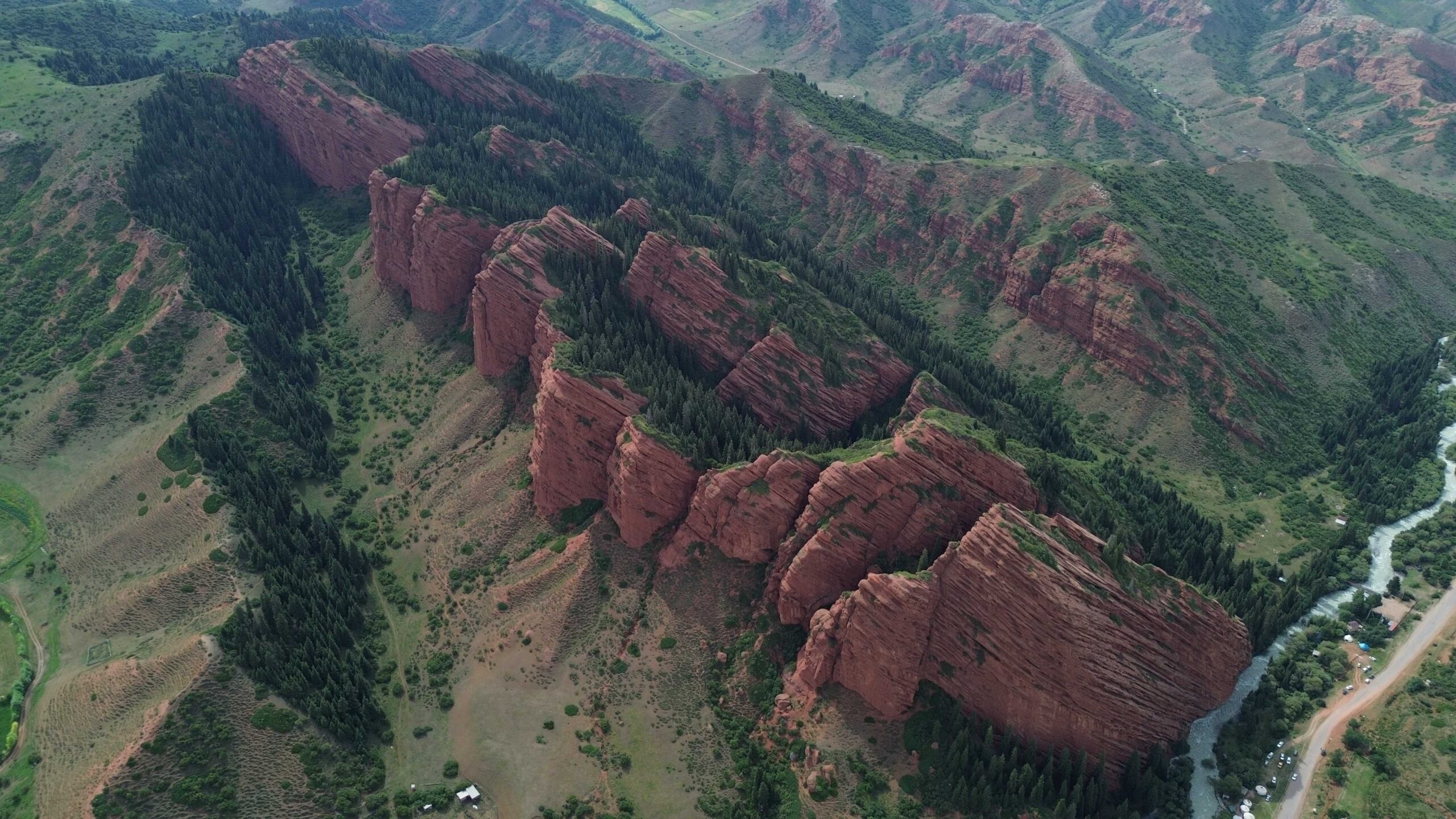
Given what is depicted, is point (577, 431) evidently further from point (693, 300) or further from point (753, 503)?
point (693, 300)

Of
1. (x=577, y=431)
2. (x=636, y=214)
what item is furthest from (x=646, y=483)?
(x=636, y=214)

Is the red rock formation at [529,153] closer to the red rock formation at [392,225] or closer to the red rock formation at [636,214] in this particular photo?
the red rock formation at [392,225]

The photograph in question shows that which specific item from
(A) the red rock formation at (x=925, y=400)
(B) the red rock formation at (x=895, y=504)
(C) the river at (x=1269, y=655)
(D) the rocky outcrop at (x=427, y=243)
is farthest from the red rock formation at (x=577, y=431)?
(C) the river at (x=1269, y=655)

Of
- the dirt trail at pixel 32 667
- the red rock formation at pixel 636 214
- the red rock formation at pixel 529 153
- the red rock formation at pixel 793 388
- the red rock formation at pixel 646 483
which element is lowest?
the dirt trail at pixel 32 667

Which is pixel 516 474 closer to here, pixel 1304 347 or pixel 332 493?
pixel 332 493

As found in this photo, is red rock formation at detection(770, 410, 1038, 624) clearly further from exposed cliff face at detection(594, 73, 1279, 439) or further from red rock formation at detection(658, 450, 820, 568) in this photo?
exposed cliff face at detection(594, 73, 1279, 439)

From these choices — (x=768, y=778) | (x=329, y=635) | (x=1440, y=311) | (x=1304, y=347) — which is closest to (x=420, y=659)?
(x=329, y=635)

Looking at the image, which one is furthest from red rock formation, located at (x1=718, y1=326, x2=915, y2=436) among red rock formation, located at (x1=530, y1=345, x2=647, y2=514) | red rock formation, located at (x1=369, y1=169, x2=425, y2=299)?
red rock formation, located at (x1=369, y1=169, x2=425, y2=299)
